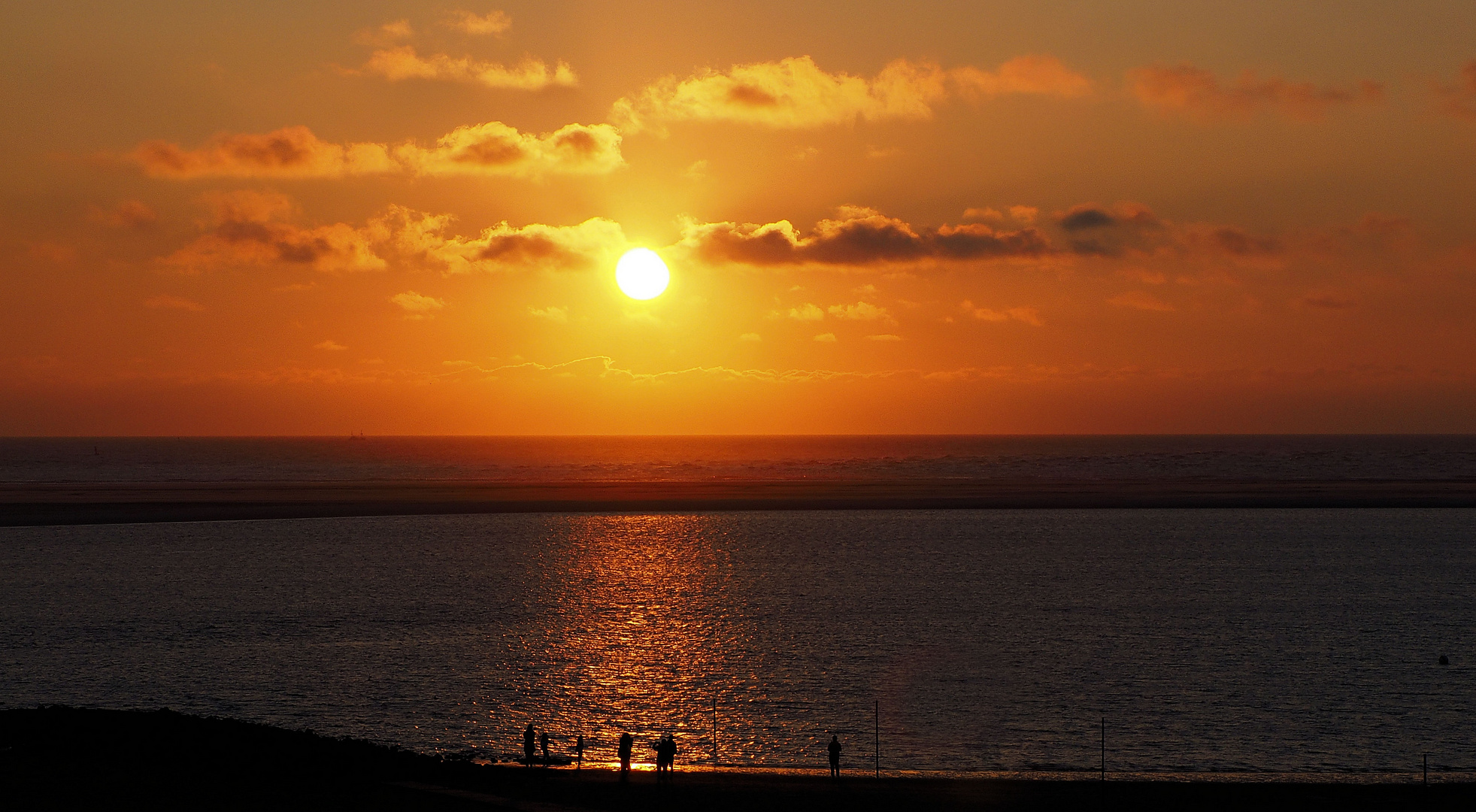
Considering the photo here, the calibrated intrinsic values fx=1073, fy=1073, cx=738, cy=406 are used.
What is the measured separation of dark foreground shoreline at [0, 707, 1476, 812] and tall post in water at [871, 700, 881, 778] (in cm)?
146

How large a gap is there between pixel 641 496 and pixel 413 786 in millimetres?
118057

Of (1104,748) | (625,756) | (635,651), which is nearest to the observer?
(625,756)

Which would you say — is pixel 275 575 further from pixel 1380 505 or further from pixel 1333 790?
pixel 1380 505

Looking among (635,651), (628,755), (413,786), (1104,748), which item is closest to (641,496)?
(635,651)

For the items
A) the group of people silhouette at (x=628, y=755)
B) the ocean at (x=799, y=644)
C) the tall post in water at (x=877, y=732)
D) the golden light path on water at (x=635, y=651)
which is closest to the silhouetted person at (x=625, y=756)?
the group of people silhouette at (x=628, y=755)

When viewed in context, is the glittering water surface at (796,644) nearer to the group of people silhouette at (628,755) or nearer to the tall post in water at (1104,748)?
the tall post in water at (1104,748)

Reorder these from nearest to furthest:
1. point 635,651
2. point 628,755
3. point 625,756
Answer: point 625,756, point 628,755, point 635,651

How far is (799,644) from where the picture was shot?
4884 cm

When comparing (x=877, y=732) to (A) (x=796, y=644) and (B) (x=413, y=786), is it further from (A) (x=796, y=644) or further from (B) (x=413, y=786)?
(A) (x=796, y=644)

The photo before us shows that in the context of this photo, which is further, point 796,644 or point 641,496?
point 641,496

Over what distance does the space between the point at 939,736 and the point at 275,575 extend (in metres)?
51.9

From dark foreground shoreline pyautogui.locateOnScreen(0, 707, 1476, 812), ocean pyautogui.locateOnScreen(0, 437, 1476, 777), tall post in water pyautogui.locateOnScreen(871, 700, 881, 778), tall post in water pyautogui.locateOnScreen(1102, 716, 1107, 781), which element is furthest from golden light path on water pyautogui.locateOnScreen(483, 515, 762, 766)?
tall post in water pyautogui.locateOnScreen(1102, 716, 1107, 781)

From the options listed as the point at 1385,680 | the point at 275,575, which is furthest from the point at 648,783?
the point at 275,575

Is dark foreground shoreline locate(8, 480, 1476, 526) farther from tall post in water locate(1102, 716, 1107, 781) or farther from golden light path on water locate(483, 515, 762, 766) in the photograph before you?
tall post in water locate(1102, 716, 1107, 781)
